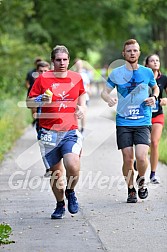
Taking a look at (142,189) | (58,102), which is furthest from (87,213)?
(58,102)

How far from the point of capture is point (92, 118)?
28.6m

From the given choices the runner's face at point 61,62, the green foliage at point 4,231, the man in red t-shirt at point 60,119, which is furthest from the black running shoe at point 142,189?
the green foliage at point 4,231

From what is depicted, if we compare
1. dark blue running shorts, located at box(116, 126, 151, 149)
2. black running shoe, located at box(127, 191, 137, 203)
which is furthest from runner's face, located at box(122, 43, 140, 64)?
black running shoe, located at box(127, 191, 137, 203)

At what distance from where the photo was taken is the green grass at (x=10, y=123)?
17822 millimetres

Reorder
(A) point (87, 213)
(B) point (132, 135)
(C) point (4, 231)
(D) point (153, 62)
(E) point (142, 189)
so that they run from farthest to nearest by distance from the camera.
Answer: (D) point (153, 62) → (E) point (142, 189) → (B) point (132, 135) → (A) point (87, 213) → (C) point (4, 231)

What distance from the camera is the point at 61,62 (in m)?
9.50

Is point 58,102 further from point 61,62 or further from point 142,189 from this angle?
point 142,189

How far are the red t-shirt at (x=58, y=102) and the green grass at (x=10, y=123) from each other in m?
6.41

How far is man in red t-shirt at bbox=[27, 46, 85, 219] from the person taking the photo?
949 centimetres

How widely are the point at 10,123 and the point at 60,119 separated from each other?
1074 cm

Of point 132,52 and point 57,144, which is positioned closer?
point 57,144

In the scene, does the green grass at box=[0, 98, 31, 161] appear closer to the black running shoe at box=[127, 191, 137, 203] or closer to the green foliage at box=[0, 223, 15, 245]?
the black running shoe at box=[127, 191, 137, 203]

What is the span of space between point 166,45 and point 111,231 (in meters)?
32.5

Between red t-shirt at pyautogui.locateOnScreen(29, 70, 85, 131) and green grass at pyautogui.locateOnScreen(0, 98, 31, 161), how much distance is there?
641 centimetres
